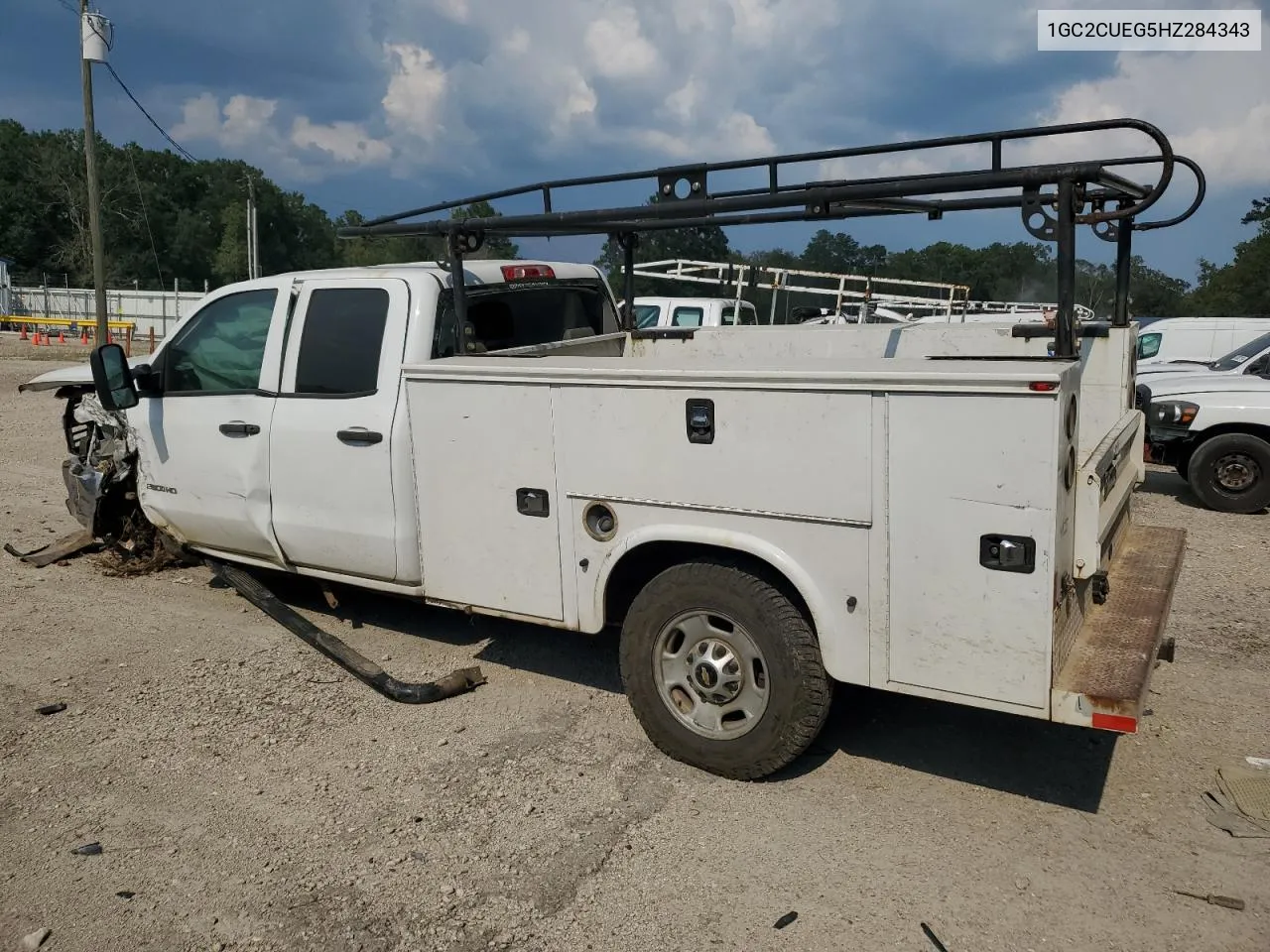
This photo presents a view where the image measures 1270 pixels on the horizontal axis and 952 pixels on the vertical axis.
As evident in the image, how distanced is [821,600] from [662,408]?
927mm

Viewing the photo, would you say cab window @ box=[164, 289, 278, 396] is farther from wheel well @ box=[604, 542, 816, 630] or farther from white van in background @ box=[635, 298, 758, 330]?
white van in background @ box=[635, 298, 758, 330]

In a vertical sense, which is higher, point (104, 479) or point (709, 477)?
point (709, 477)

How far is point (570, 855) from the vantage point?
11.7ft

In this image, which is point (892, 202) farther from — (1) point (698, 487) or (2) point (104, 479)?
(2) point (104, 479)

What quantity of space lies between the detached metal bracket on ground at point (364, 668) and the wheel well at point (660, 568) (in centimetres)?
94

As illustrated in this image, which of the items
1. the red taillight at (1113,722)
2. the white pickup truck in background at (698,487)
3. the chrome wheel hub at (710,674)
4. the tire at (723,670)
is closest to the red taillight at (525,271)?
the white pickup truck in background at (698,487)

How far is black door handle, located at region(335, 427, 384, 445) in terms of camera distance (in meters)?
4.87

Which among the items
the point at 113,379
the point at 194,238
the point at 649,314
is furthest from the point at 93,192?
the point at 194,238

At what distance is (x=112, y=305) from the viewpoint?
163 feet

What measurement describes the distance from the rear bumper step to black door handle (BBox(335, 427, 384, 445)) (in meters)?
3.13

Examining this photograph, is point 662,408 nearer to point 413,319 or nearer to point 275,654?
point 413,319

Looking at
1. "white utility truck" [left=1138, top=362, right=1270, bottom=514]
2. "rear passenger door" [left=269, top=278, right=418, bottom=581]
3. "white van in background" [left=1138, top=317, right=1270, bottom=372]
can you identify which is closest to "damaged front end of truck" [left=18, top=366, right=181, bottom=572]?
"rear passenger door" [left=269, top=278, right=418, bottom=581]

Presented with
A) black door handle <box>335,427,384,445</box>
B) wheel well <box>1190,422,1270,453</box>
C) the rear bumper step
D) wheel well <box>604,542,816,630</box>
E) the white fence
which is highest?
the white fence

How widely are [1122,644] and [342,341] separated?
375 cm
